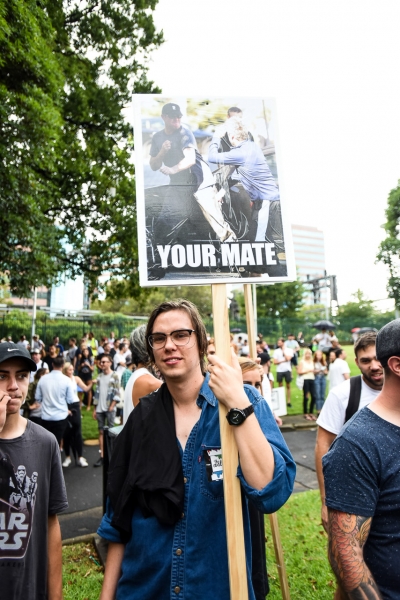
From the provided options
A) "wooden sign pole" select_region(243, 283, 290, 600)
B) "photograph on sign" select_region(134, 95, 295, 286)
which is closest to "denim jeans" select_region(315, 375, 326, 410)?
"wooden sign pole" select_region(243, 283, 290, 600)

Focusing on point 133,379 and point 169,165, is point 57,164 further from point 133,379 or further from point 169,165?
point 169,165

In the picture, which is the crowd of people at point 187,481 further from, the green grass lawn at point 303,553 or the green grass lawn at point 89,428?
the green grass lawn at point 89,428

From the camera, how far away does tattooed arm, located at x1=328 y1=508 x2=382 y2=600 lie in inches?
66.9

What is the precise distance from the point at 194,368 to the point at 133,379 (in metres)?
1.83

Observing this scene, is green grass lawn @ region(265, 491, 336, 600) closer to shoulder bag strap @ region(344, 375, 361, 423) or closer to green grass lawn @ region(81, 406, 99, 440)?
shoulder bag strap @ region(344, 375, 361, 423)

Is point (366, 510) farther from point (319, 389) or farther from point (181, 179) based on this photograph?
point (319, 389)

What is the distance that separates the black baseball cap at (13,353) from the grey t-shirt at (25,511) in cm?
34

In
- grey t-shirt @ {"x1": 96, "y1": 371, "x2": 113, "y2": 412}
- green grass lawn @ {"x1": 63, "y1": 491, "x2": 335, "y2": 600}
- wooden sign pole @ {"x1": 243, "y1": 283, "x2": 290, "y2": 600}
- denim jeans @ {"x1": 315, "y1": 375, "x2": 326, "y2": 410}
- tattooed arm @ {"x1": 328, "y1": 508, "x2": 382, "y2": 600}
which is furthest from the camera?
denim jeans @ {"x1": 315, "y1": 375, "x2": 326, "y2": 410}

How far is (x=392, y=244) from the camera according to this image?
39500mm

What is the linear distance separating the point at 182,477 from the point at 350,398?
205 centimetres

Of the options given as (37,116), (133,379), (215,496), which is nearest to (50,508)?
(215,496)

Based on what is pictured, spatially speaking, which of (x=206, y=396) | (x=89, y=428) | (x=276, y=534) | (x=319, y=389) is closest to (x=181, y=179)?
(x=206, y=396)

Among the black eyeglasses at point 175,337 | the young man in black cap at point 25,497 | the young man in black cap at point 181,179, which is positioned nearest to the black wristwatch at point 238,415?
the black eyeglasses at point 175,337

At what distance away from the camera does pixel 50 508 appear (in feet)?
7.66
